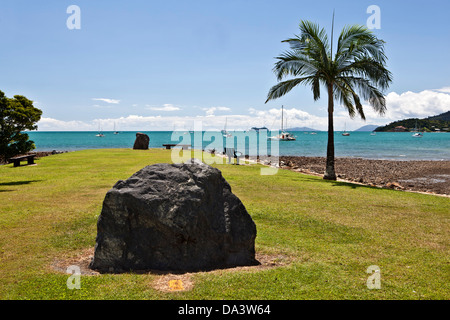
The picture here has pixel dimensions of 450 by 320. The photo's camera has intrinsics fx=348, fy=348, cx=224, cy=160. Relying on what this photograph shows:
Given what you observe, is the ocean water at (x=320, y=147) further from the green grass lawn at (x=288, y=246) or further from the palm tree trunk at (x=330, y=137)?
the green grass lawn at (x=288, y=246)

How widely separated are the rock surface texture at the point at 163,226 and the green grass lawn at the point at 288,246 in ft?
1.08

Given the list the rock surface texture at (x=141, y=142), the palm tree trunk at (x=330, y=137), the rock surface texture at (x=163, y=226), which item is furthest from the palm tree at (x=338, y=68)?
the rock surface texture at (x=141, y=142)

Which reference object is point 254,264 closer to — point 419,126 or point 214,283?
point 214,283

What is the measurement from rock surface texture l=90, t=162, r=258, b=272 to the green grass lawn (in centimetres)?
33

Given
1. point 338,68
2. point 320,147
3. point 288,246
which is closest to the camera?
point 288,246

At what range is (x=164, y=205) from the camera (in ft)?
19.4

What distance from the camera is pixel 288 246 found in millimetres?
7590

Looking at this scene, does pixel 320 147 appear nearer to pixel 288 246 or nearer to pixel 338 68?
pixel 338 68

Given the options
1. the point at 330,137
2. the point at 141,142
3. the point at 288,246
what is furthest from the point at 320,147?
the point at 288,246

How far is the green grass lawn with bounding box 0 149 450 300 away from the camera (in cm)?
534

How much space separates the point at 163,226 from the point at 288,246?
10.1ft

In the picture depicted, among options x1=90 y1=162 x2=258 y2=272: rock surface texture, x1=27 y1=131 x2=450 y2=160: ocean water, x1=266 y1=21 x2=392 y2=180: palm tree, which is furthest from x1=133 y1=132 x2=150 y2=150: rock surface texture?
x1=90 y1=162 x2=258 y2=272: rock surface texture

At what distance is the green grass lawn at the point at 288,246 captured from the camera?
5344 millimetres

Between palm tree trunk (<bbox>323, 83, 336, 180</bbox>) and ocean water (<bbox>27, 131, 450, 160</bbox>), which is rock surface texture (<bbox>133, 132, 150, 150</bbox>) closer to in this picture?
ocean water (<bbox>27, 131, 450, 160</bbox>)
